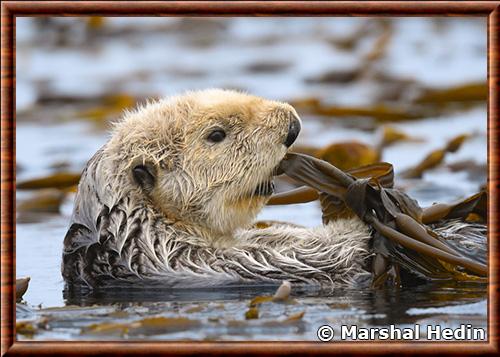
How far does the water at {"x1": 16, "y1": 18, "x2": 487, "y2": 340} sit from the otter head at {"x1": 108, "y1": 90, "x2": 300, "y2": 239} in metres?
0.38

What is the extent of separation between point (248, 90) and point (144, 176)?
7284mm

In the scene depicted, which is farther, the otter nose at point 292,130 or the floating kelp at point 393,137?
the floating kelp at point 393,137

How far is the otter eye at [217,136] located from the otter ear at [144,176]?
0.99ft

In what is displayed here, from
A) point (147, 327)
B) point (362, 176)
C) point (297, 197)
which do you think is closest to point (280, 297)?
point (147, 327)

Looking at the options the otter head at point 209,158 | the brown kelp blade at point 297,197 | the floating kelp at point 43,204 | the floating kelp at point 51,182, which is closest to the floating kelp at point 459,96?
the floating kelp at point 51,182

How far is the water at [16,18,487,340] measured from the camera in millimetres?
4383

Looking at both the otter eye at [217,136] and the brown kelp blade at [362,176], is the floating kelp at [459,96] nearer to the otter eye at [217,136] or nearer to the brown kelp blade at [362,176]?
the brown kelp blade at [362,176]

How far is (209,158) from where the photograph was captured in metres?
4.86

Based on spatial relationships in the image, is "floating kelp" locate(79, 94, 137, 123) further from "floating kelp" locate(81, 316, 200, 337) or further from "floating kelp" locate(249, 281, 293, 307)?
"floating kelp" locate(81, 316, 200, 337)

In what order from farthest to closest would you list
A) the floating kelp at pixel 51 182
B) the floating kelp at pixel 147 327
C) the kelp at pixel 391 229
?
1. the floating kelp at pixel 51 182
2. the kelp at pixel 391 229
3. the floating kelp at pixel 147 327

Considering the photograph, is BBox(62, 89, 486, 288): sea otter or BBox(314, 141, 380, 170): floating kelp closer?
BBox(62, 89, 486, 288): sea otter

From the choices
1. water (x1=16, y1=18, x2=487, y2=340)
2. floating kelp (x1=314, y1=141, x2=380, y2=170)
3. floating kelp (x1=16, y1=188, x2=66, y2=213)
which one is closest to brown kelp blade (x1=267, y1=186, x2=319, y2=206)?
water (x1=16, y1=18, x2=487, y2=340)

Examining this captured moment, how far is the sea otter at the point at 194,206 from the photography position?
15.7 ft
